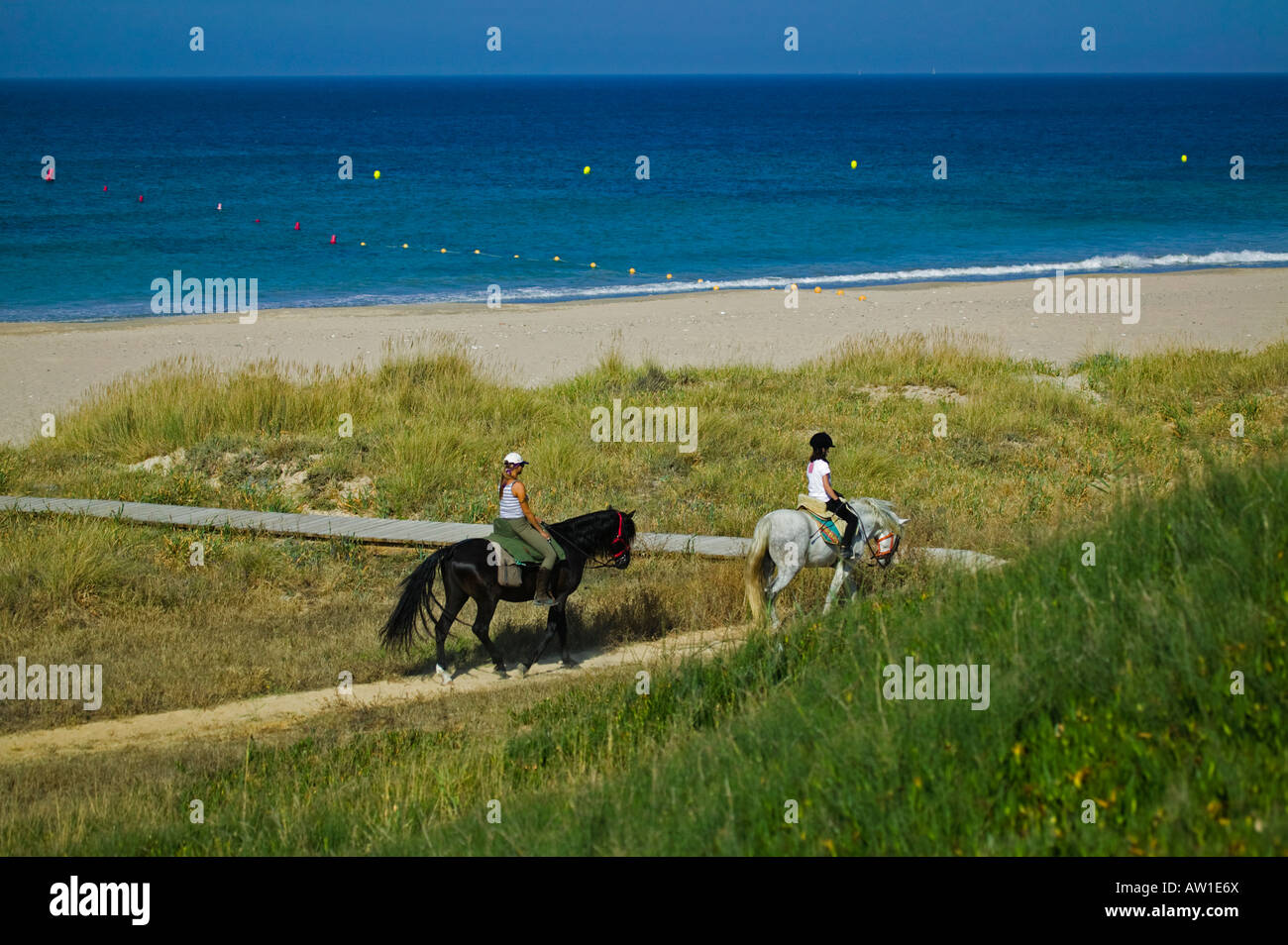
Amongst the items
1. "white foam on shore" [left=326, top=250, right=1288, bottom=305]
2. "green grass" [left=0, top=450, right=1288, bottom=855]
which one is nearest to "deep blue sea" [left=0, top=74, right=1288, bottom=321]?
"white foam on shore" [left=326, top=250, right=1288, bottom=305]

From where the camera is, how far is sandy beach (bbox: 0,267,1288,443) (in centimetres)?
2405

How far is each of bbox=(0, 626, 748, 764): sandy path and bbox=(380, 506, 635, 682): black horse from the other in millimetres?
215

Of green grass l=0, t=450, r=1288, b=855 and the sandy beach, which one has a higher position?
the sandy beach

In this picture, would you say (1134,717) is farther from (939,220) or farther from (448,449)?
(939,220)

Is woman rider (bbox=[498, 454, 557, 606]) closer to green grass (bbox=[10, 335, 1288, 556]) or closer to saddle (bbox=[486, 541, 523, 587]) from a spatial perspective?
saddle (bbox=[486, 541, 523, 587])

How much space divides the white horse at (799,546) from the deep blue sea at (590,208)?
29083 mm

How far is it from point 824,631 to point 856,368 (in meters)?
12.1

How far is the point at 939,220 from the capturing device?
175ft

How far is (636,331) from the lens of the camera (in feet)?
94.2

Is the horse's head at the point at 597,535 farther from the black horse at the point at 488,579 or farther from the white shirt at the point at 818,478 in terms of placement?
the white shirt at the point at 818,478

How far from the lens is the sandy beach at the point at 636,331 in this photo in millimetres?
24047

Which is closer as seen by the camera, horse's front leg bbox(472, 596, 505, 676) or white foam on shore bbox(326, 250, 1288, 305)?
horse's front leg bbox(472, 596, 505, 676)
